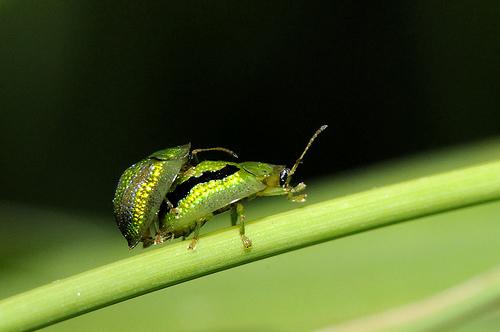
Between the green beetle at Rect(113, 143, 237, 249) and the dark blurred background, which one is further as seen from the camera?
the dark blurred background

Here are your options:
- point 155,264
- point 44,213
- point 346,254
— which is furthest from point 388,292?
point 44,213

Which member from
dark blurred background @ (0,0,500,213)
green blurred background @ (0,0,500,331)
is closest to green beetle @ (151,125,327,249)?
green blurred background @ (0,0,500,331)

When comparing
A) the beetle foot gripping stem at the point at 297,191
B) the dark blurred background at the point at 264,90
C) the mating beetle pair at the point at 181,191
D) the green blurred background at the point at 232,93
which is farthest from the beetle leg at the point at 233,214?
the dark blurred background at the point at 264,90

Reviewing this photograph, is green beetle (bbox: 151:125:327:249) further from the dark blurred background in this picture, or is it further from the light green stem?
the dark blurred background

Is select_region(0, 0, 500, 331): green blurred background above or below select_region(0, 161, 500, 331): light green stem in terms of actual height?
above

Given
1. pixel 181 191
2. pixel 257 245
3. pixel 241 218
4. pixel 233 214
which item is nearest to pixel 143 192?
pixel 181 191

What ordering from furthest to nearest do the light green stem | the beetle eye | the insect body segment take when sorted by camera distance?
the beetle eye → the insect body segment → the light green stem
